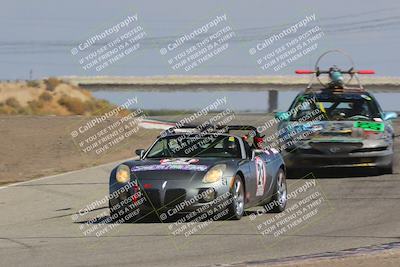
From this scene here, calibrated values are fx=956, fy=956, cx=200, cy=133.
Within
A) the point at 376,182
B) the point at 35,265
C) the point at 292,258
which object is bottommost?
the point at 376,182

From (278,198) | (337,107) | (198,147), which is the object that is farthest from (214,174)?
(337,107)

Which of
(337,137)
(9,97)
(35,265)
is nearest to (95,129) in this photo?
(337,137)

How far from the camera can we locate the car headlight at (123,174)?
12.3 metres

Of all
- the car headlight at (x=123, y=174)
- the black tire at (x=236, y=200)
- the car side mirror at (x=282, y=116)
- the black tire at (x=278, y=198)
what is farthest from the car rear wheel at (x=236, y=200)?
the car side mirror at (x=282, y=116)

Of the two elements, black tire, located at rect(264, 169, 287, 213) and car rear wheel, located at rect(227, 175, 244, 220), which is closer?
car rear wheel, located at rect(227, 175, 244, 220)

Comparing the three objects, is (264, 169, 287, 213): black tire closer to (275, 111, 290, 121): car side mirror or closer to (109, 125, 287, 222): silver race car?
(109, 125, 287, 222): silver race car

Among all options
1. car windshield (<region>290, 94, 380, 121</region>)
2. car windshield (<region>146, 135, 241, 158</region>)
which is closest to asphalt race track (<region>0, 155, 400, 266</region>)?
car windshield (<region>146, 135, 241, 158</region>)

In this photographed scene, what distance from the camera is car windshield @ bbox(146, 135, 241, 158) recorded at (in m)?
13.2

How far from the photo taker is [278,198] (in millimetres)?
13695

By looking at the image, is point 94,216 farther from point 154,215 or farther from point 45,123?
point 45,123

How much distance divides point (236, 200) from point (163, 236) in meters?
1.64

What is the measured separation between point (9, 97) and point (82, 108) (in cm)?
696

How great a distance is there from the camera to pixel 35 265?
900 centimetres

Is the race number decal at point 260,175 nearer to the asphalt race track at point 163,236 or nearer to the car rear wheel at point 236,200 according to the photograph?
the asphalt race track at point 163,236
